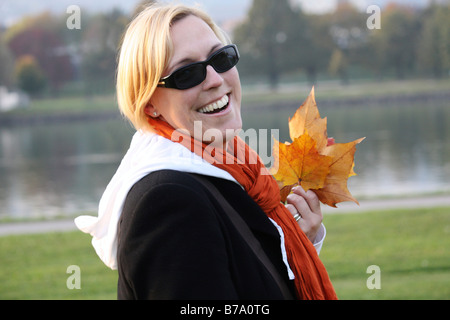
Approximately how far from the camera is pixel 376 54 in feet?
268

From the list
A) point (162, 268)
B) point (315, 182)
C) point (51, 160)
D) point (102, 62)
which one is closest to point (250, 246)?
point (162, 268)

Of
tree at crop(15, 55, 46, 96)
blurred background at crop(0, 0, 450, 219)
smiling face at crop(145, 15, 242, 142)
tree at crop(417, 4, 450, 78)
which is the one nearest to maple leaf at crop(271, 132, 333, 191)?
smiling face at crop(145, 15, 242, 142)

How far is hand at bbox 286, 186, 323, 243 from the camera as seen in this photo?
204 cm

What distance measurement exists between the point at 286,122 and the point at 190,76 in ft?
127

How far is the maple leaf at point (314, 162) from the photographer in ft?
6.84

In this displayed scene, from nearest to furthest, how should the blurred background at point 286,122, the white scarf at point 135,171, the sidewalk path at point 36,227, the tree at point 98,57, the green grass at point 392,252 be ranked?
the white scarf at point 135,171, the green grass at point 392,252, the blurred background at point 286,122, the sidewalk path at point 36,227, the tree at point 98,57

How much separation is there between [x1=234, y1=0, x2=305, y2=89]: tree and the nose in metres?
81.5

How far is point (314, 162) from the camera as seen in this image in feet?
6.82

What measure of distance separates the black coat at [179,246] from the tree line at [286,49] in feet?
228

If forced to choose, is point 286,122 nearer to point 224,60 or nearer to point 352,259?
point 352,259

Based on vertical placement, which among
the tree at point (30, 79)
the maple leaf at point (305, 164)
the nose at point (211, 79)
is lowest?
the maple leaf at point (305, 164)

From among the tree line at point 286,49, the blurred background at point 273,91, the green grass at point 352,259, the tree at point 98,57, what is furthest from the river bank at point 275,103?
the green grass at point 352,259

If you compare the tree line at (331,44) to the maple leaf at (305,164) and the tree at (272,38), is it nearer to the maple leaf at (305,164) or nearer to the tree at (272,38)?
the tree at (272,38)
